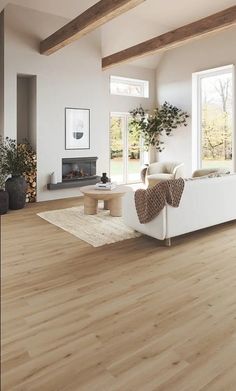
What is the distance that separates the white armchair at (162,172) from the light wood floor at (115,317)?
359 centimetres

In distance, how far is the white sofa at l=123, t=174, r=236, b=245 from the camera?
3643 millimetres

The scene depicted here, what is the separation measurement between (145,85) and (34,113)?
364cm

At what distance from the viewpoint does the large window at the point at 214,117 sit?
7.32m

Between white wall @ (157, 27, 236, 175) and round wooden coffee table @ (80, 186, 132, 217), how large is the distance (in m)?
3.68

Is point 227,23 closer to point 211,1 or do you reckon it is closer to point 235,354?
point 211,1

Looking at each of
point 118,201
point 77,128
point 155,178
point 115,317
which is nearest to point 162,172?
point 155,178

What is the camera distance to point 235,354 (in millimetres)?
1793

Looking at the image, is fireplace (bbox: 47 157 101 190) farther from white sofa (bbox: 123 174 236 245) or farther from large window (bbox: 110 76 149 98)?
white sofa (bbox: 123 174 236 245)

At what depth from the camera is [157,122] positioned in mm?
8406

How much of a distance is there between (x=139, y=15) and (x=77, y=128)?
8.68ft

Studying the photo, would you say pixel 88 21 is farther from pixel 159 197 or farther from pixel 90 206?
pixel 159 197

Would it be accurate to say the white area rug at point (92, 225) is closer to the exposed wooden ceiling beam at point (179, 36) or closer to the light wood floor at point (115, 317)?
the light wood floor at point (115, 317)

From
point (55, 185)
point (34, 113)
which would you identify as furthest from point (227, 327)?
point (34, 113)

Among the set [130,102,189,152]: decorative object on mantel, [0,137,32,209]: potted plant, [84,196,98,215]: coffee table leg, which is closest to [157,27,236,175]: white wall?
[130,102,189,152]: decorative object on mantel
